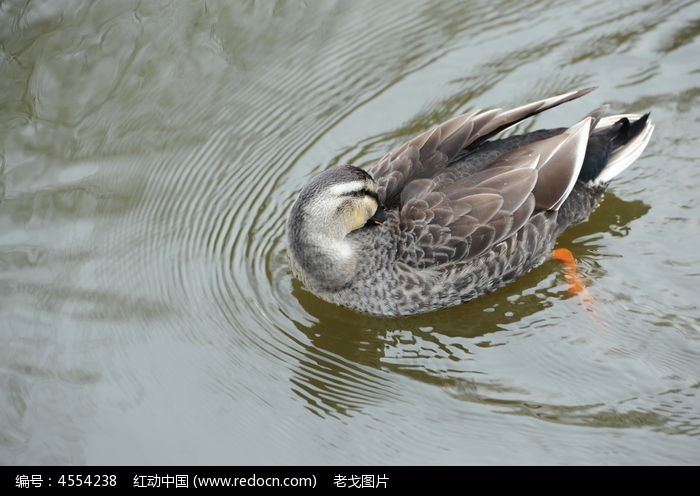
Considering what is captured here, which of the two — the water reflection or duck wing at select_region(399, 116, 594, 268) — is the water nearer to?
the water reflection

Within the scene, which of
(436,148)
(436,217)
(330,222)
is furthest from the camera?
(436,148)

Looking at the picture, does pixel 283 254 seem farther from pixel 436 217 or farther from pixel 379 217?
pixel 436 217

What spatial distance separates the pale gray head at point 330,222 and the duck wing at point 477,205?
0.30 meters

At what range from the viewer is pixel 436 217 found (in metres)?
6.11

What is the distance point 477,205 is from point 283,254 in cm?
160

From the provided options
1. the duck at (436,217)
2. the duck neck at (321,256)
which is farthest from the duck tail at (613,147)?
the duck neck at (321,256)

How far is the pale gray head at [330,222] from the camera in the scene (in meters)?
5.84

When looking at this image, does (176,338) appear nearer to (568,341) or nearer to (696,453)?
(568,341)

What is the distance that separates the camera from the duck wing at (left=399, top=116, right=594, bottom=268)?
610 centimetres

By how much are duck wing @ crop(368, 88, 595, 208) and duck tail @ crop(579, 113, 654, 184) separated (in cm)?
48

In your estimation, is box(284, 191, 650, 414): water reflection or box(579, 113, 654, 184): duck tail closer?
box(284, 191, 650, 414): water reflection

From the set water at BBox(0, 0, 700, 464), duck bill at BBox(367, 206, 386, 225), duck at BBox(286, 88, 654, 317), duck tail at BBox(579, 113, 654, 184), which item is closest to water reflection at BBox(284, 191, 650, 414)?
water at BBox(0, 0, 700, 464)

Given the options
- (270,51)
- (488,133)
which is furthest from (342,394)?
(270,51)

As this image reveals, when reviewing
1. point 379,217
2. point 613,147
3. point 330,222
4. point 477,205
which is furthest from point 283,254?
point 613,147
